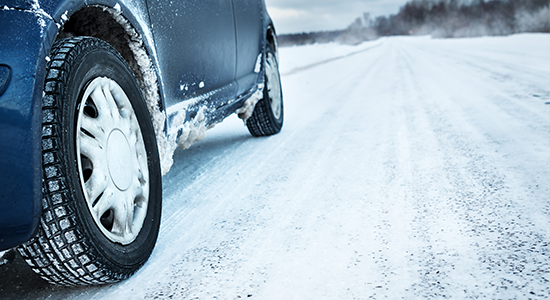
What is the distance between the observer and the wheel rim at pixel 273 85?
148 inches

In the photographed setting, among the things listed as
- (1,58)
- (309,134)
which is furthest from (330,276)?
(309,134)

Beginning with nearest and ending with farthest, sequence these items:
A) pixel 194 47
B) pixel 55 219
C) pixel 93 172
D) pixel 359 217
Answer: pixel 55 219
pixel 93 172
pixel 359 217
pixel 194 47

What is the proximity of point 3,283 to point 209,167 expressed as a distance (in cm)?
157

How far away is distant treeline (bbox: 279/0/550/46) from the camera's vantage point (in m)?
30.0

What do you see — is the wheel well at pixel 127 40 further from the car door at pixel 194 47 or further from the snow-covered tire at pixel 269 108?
the snow-covered tire at pixel 269 108

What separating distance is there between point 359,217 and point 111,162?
1047mm

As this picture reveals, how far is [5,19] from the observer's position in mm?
1047

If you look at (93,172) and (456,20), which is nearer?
(93,172)

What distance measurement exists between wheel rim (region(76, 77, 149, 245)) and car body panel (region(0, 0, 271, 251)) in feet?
0.71

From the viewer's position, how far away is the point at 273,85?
154 inches

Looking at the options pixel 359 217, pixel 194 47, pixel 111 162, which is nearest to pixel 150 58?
pixel 194 47

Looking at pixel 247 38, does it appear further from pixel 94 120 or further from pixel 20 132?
pixel 20 132

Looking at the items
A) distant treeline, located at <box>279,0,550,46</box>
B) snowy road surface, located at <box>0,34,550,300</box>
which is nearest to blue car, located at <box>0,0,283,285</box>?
snowy road surface, located at <box>0,34,550,300</box>

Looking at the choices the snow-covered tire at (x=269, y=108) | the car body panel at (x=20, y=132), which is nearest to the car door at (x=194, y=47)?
Result: the car body panel at (x=20, y=132)
